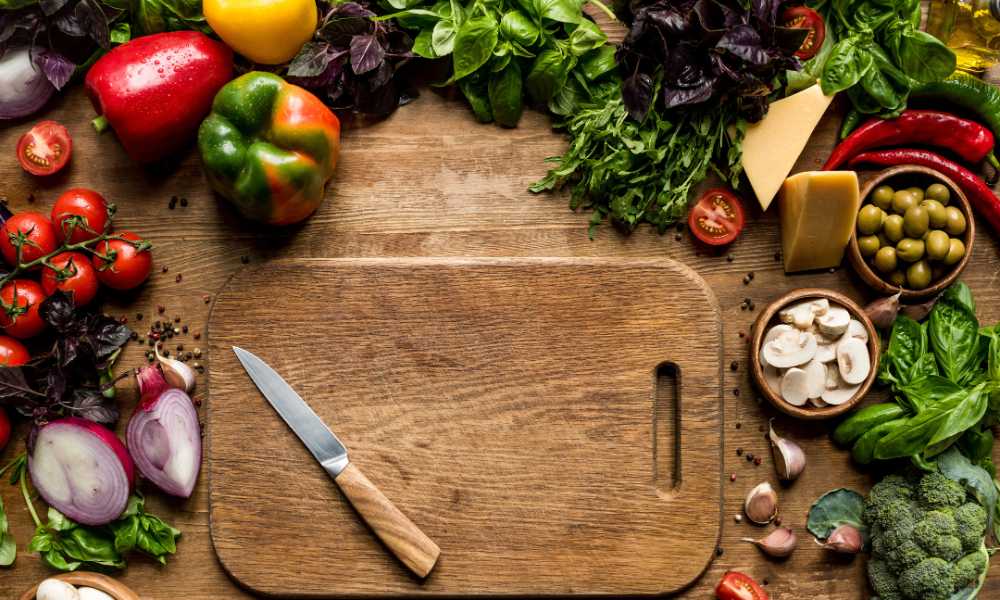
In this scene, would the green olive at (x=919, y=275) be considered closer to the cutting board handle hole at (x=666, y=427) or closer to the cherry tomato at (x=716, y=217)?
the cherry tomato at (x=716, y=217)

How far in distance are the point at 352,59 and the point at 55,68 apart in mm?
759

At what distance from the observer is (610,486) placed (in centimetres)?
215

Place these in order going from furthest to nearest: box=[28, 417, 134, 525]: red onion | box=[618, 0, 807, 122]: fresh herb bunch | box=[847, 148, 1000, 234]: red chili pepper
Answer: box=[847, 148, 1000, 234]: red chili pepper < box=[28, 417, 134, 525]: red onion < box=[618, 0, 807, 122]: fresh herb bunch

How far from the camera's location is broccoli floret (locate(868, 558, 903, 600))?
6.92 ft

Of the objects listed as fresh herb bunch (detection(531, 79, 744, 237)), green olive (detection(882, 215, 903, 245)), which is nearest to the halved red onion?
Answer: fresh herb bunch (detection(531, 79, 744, 237))

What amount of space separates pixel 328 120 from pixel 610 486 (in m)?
1.15

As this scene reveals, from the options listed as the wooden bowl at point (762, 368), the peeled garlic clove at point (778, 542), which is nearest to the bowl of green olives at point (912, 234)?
the wooden bowl at point (762, 368)

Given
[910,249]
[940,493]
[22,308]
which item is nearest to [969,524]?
[940,493]

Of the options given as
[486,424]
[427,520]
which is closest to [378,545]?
[427,520]

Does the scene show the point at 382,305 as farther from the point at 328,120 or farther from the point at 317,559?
the point at 317,559

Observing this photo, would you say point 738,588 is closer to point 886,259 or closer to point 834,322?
point 834,322

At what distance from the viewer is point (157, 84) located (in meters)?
2.05

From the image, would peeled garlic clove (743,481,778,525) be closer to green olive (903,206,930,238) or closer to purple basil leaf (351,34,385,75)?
green olive (903,206,930,238)

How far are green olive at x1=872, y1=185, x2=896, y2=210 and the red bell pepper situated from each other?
167 cm
